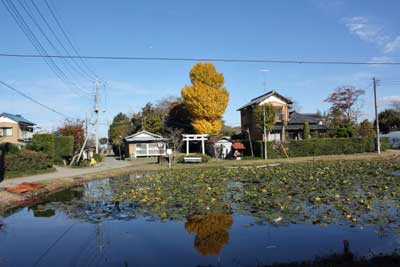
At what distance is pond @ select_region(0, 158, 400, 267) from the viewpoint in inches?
289

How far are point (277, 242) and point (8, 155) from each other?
70.9 ft

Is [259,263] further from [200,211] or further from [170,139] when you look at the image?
[170,139]

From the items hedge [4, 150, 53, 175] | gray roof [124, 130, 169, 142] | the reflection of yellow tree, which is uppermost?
gray roof [124, 130, 169, 142]

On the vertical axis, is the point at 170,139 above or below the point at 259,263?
above

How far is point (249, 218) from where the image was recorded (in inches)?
416

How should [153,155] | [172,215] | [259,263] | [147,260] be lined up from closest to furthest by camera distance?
[259,263] → [147,260] → [172,215] → [153,155]

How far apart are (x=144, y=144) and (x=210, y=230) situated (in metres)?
41.3

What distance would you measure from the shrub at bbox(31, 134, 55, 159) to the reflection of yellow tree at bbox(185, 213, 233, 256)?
23967 millimetres

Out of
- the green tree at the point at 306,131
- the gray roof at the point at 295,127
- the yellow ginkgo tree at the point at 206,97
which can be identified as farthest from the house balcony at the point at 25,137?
the green tree at the point at 306,131

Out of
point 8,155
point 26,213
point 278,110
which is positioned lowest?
point 26,213

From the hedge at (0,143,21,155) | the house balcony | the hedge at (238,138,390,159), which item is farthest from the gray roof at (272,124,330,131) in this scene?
the house balcony

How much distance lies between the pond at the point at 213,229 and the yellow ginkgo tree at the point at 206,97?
35517mm

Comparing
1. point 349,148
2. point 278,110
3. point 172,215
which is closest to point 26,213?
point 172,215

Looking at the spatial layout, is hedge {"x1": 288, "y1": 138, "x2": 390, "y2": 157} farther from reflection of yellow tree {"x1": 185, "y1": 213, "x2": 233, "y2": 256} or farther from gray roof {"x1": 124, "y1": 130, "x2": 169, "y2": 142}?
reflection of yellow tree {"x1": 185, "y1": 213, "x2": 233, "y2": 256}
